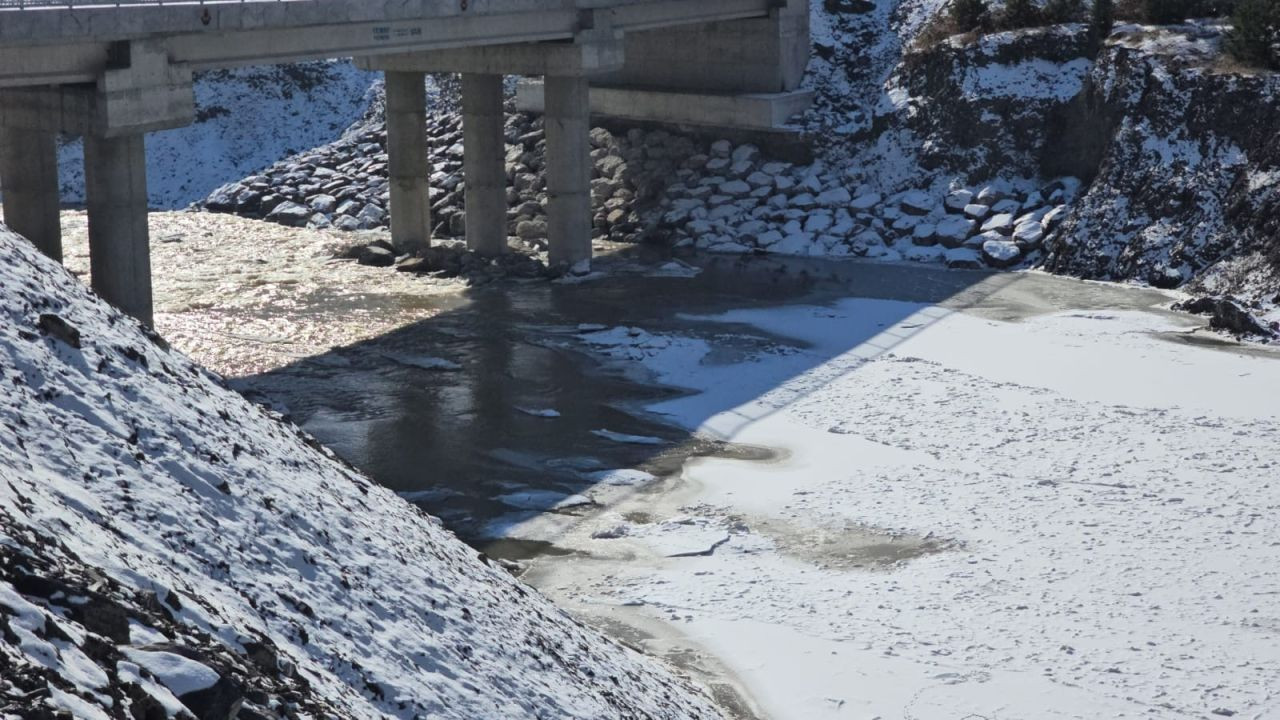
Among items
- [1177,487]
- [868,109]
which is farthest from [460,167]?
[1177,487]

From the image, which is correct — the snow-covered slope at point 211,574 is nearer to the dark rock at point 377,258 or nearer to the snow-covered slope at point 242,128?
the dark rock at point 377,258

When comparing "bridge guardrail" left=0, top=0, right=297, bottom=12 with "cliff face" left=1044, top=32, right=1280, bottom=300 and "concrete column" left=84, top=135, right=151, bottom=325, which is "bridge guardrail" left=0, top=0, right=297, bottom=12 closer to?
"concrete column" left=84, top=135, right=151, bottom=325

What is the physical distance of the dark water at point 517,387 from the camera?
1889 cm

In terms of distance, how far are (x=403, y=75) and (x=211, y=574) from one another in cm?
2378

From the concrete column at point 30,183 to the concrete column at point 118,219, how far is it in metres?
2.21

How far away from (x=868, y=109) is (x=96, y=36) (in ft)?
64.4

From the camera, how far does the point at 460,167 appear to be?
36.7 metres

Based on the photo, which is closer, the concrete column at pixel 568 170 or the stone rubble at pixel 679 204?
the concrete column at pixel 568 170

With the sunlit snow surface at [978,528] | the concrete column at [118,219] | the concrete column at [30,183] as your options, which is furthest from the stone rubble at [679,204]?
the concrete column at [118,219]

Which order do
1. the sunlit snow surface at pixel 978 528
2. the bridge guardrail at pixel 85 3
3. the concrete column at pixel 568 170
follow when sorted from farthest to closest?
the concrete column at pixel 568 170
the bridge guardrail at pixel 85 3
the sunlit snow surface at pixel 978 528

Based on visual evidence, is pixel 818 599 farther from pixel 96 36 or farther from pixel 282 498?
pixel 96 36

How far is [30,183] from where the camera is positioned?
24.1 metres

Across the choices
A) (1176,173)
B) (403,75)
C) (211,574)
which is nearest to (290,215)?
(403,75)

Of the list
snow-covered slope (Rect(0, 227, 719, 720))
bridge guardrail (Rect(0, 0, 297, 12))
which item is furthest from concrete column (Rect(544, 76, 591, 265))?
snow-covered slope (Rect(0, 227, 719, 720))
